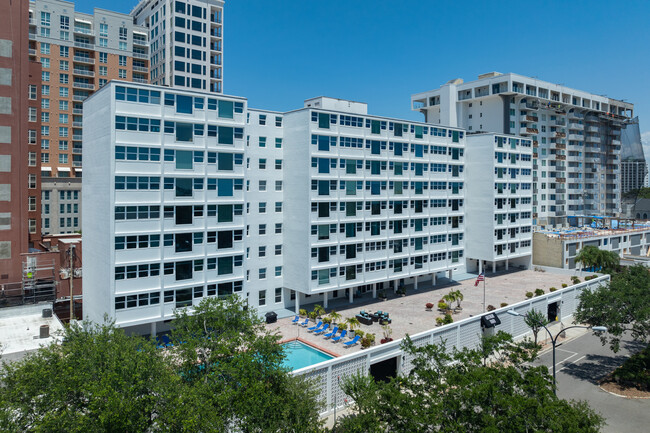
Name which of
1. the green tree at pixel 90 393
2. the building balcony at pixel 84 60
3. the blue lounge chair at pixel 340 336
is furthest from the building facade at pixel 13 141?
the building balcony at pixel 84 60

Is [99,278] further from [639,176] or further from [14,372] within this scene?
[639,176]

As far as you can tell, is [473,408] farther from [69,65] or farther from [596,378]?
[69,65]

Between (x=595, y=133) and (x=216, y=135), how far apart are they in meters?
106

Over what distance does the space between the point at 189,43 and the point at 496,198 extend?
60.2m

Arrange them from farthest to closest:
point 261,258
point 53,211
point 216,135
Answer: point 53,211, point 261,258, point 216,135

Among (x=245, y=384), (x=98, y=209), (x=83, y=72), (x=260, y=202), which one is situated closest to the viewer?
(x=245, y=384)

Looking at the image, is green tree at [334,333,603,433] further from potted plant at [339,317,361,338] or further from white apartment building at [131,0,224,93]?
white apartment building at [131,0,224,93]

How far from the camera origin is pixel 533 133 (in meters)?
93.8

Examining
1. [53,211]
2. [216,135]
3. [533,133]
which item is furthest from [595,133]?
[53,211]

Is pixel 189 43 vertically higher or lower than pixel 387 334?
higher

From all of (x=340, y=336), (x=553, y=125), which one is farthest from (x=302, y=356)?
(x=553, y=125)

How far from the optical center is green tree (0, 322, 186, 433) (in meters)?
17.5

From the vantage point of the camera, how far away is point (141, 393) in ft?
63.6

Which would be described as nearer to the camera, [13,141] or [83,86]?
[13,141]
